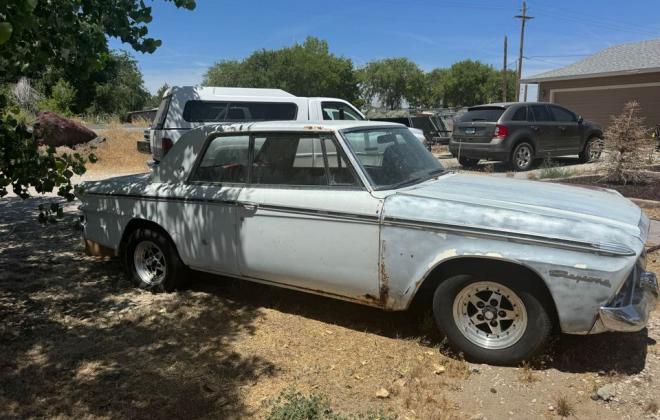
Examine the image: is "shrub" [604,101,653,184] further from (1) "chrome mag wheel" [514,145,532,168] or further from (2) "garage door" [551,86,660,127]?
(2) "garage door" [551,86,660,127]

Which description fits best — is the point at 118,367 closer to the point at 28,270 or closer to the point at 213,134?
the point at 213,134

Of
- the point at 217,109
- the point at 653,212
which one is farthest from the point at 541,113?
the point at 217,109

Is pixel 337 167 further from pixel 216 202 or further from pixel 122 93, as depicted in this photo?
pixel 122 93

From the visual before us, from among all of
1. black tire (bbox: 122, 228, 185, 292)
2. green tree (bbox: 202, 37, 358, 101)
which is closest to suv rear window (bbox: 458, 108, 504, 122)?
black tire (bbox: 122, 228, 185, 292)

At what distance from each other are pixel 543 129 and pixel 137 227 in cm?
1122

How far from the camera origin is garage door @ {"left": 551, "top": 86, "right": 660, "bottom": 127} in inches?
826

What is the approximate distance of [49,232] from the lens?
Answer: 7.41 meters

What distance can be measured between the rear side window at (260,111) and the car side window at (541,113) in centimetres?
625

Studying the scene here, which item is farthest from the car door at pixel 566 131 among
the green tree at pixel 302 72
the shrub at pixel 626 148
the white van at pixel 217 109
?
the green tree at pixel 302 72

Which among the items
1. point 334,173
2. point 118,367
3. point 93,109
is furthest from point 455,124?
point 93,109

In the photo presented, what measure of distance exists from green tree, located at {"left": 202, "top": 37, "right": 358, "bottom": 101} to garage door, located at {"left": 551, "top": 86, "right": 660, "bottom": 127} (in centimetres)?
3833

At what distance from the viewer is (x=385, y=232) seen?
3643mm

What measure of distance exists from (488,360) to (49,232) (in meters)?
6.14

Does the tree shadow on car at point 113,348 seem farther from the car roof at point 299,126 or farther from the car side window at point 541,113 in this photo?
the car side window at point 541,113
